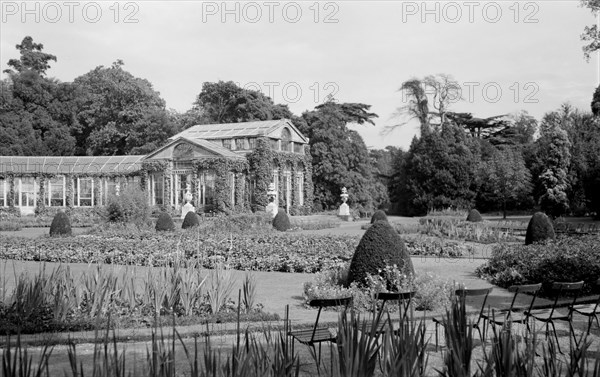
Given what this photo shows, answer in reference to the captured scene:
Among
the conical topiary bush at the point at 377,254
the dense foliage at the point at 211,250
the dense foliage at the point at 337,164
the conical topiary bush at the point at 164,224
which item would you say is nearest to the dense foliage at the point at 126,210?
the conical topiary bush at the point at 164,224

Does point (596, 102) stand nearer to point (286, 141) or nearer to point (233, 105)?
point (286, 141)

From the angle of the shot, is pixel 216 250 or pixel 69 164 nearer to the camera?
pixel 216 250

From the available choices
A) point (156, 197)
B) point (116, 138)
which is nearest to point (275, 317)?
point (156, 197)

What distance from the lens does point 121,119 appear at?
44.3 meters

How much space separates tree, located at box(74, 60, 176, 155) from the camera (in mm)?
43000

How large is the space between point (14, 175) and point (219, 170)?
1214cm

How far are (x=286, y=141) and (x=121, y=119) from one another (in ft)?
47.4

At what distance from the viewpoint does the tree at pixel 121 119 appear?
141 ft

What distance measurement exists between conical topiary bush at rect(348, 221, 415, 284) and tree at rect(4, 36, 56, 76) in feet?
155

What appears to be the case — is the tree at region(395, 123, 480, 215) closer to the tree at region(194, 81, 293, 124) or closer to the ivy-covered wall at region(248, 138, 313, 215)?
the ivy-covered wall at region(248, 138, 313, 215)

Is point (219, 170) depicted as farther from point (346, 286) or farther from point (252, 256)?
point (346, 286)

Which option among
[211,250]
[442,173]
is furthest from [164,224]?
[442,173]

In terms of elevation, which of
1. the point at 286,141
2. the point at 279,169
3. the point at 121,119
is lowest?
the point at 279,169

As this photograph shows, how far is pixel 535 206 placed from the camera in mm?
37562
